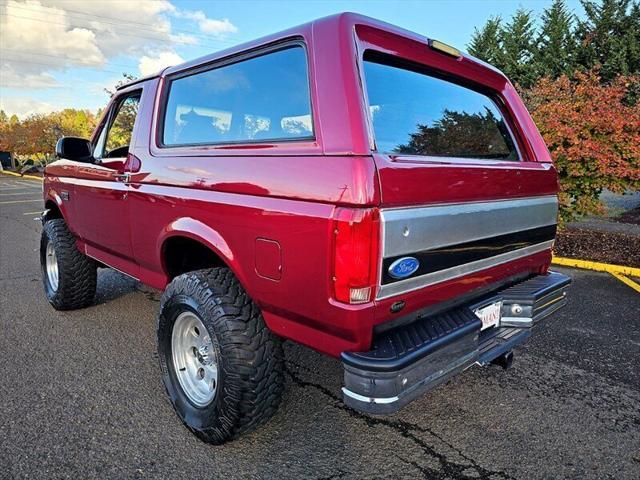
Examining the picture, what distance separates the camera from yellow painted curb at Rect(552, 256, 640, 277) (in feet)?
18.7

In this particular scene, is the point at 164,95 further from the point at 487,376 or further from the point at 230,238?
the point at 487,376

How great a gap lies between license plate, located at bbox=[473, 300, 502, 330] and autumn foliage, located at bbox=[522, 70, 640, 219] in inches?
203

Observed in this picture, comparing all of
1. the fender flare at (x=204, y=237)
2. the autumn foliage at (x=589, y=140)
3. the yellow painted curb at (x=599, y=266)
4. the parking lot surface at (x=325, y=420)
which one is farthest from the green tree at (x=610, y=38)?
the fender flare at (x=204, y=237)

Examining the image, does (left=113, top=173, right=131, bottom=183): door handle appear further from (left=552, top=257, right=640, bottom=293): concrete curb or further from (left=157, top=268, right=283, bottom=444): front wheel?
(left=552, top=257, right=640, bottom=293): concrete curb

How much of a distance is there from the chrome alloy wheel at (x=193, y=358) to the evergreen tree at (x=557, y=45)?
22.6m

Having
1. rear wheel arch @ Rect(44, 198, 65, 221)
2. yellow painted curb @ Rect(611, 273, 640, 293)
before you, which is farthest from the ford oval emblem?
yellow painted curb @ Rect(611, 273, 640, 293)

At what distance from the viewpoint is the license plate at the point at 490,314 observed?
7.78 ft

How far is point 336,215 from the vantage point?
177 centimetres

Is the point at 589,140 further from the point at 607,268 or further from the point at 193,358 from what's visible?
the point at 193,358

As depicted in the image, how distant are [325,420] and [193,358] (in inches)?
32.4

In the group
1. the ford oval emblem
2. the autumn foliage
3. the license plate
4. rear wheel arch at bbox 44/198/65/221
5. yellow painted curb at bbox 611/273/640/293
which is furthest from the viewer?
the autumn foliage

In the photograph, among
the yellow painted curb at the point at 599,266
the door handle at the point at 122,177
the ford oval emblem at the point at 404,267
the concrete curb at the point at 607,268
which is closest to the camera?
the ford oval emblem at the point at 404,267

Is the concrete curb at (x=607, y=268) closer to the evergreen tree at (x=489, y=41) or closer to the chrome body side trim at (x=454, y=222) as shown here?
the chrome body side trim at (x=454, y=222)

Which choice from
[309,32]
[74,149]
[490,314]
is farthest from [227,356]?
[74,149]
